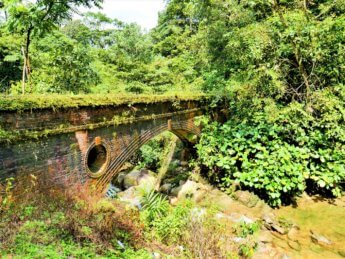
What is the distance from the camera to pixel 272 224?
6.66m

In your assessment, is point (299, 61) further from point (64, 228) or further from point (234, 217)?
point (64, 228)

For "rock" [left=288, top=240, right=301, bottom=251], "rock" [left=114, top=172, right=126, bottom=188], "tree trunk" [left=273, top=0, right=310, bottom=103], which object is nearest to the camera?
"rock" [left=288, top=240, right=301, bottom=251]

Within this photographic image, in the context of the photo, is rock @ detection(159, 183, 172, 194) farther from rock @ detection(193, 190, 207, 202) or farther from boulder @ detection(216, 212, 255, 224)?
boulder @ detection(216, 212, 255, 224)

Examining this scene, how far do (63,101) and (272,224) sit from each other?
570cm

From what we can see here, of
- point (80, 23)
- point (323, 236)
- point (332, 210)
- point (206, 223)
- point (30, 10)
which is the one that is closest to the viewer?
point (206, 223)

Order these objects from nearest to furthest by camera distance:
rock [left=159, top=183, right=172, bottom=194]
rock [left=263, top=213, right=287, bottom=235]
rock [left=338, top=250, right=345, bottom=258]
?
rock [left=338, top=250, right=345, bottom=258] < rock [left=263, top=213, right=287, bottom=235] < rock [left=159, top=183, right=172, bottom=194]

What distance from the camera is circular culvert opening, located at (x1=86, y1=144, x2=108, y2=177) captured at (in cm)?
560

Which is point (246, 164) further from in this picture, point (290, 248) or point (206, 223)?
point (206, 223)

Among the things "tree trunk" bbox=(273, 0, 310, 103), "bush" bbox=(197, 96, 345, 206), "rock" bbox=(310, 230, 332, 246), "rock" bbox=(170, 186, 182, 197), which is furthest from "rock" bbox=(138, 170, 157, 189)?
"tree trunk" bbox=(273, 0, 310, 103)

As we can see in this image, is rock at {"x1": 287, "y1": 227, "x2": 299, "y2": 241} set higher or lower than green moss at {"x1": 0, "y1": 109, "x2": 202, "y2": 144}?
lower

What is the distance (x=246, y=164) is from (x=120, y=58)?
8.63 m

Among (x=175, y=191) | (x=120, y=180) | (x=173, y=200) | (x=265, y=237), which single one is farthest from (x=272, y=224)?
(x=120, y=180)

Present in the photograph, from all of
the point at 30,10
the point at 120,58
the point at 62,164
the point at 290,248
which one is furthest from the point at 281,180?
the point at 120,58

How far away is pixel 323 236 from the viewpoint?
6.14m
